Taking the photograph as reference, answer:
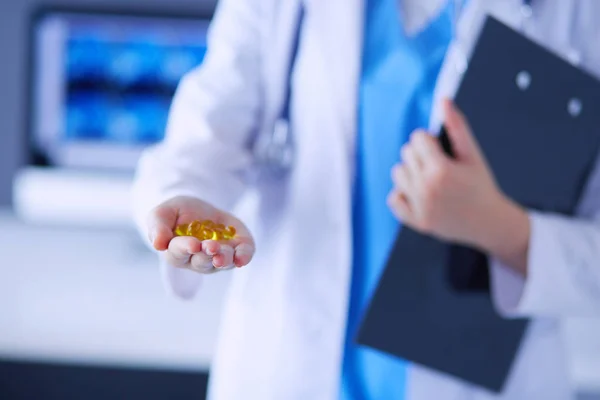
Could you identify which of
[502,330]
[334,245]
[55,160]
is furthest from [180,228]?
[55,160]

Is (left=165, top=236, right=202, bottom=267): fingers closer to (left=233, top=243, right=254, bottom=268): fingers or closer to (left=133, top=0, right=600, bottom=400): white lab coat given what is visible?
(left=233, top=243, right=254, bottom=268): fingers

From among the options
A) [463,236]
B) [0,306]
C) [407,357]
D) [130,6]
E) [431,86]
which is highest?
[130,6]

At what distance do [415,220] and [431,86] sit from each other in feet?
0.41

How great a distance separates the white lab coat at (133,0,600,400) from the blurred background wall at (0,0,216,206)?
99cm

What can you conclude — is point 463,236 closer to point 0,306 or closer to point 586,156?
point 586,156

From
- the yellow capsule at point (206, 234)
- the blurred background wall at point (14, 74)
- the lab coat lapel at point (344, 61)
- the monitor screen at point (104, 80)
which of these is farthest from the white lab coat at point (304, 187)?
the blurred background wall at point (14, 74)

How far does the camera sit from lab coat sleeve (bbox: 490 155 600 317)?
549 millimetres

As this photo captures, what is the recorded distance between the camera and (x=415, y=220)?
0.56 m

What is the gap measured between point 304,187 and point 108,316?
23.9 inches

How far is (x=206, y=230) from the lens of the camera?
462mm

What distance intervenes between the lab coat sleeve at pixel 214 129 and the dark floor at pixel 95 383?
0.53m

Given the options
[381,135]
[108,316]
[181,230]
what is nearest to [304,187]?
[381,135]

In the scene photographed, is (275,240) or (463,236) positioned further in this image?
(275,240)

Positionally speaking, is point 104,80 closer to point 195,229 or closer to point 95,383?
point 95,383
